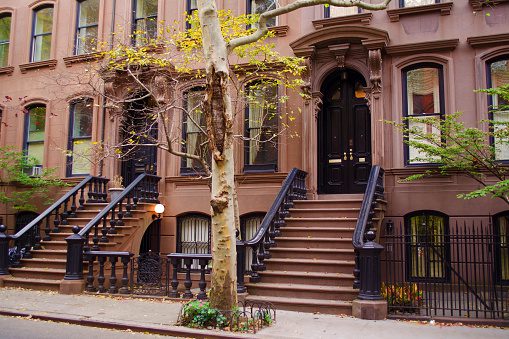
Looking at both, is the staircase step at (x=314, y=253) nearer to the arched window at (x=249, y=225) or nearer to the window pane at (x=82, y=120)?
the arched window at (x=249, y=225)

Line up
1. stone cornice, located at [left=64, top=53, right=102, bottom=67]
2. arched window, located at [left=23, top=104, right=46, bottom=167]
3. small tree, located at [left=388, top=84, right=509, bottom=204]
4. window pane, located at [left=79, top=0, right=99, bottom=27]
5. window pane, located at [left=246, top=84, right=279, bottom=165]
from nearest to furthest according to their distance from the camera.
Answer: small tree, located at [left=388, top=84, right=509, bottom=204] → window pane, located at [left=246, top=84, right=279, bottom=165] → stone cornice, located at [left=64, top=53, right=102, bottom=67] → window pane, located at [left=79, top=0, right=99, bottom=27] → arched window, located at [left=23, top=104, right=46, bottom=167]

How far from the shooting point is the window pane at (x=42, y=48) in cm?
1767

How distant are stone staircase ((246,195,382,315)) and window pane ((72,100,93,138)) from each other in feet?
26.0

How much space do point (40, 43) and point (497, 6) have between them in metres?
14.6

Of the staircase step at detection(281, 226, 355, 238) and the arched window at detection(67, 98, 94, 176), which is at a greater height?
the arched window at detection(67, 98, 94, 176)

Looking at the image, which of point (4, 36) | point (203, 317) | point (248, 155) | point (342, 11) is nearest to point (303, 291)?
point (203, 317)

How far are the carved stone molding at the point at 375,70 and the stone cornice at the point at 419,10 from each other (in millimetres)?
1193

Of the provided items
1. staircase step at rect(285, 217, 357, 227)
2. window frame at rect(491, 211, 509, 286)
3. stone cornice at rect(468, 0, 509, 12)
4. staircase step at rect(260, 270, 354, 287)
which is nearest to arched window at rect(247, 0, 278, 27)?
stone cornice at rect(468, 0, 509, 12)

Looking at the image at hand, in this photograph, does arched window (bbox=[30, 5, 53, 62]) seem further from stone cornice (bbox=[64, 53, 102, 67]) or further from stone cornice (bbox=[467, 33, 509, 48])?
stone cornice (bbox=[467, 33, 509, 48])

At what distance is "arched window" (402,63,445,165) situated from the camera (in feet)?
42.2

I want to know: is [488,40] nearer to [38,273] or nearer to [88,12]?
[38,273]

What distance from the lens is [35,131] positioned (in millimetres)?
17375

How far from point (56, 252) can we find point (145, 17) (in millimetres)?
7943

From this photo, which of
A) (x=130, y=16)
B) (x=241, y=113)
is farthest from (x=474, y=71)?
(x=130, y=16)
